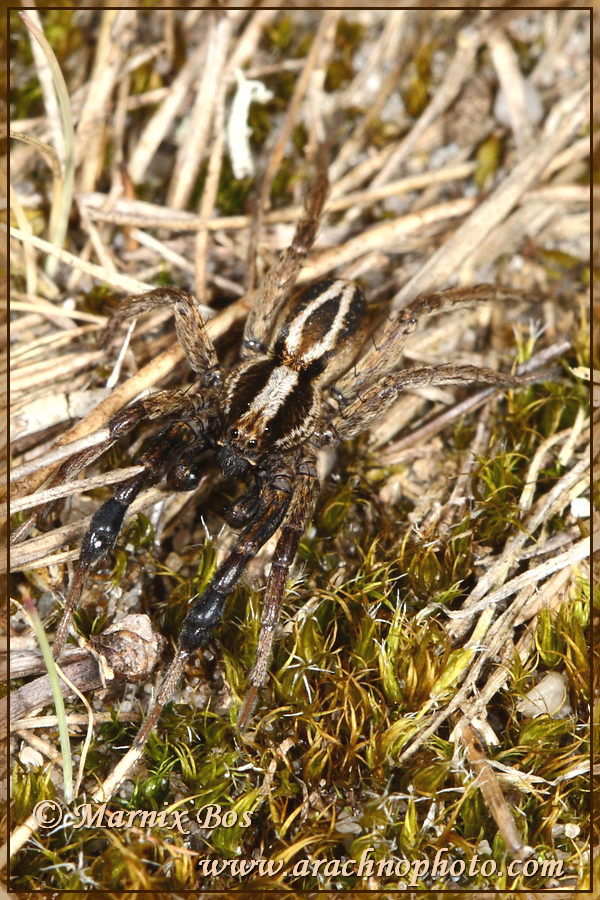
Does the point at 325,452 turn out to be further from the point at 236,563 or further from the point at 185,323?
the point at 236,563

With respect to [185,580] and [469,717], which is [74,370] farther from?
[469,717]

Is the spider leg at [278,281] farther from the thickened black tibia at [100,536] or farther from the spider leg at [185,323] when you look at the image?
the thickened black tibia at [100,536]

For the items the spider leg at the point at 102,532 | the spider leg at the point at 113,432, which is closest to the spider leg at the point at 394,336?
the spider leg at the point at 113,432

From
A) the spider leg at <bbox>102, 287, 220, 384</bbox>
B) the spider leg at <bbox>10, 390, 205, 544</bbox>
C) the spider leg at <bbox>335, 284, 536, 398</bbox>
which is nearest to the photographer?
the spider leg at <bbox>10, 390, 205, 544</bbox>

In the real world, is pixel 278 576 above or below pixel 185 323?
below

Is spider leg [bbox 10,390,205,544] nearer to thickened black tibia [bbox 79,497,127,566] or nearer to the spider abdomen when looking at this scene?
thickened black tibia [bbox 79,497,127,566]

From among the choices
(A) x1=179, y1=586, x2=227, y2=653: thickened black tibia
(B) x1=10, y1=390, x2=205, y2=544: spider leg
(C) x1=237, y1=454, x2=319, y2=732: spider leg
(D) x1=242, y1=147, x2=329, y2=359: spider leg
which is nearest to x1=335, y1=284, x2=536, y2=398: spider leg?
(D) x1=242, y1=147, x2=329, y2=359: spider leg

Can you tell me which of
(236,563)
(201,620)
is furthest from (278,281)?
(201,620)
